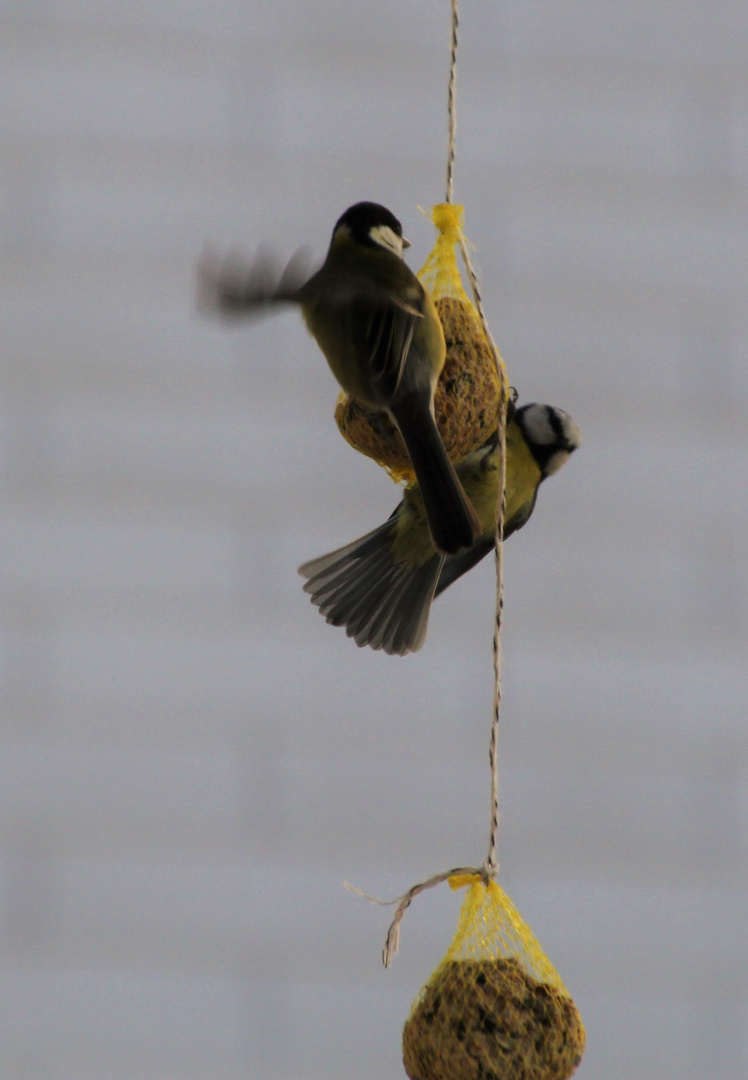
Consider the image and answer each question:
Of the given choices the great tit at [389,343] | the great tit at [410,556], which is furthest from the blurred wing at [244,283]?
the great tit at [410,556]

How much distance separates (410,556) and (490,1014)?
0.61 metres

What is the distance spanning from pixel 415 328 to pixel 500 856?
122 cm

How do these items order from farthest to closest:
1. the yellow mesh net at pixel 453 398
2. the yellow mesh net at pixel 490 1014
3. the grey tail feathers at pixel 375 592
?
the grey tail feathers at pixel 375 592 → the yellow mesh net at pixel 453 398 → the yellow mesh net at pixel 490 1014

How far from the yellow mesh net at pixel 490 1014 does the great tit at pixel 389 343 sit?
37 cm

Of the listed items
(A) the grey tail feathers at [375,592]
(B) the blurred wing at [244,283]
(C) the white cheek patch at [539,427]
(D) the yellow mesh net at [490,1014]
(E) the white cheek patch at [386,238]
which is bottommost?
(D) the yellow mesh net at [490,1014]

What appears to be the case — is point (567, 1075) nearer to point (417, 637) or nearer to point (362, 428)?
point (417, 637)

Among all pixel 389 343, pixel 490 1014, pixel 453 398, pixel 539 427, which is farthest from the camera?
pixel 539 427

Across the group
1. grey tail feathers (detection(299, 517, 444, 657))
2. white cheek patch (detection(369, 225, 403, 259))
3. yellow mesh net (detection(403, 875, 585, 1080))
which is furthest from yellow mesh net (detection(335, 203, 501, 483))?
yellow mesh net (detection(403, 875, 585, 1080))

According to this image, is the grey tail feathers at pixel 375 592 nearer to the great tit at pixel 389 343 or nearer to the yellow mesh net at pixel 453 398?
the yellow mesh net at pixel 453 398

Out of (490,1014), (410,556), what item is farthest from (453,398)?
(490,1014)

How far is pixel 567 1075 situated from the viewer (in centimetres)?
144

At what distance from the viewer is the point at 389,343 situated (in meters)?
1.51

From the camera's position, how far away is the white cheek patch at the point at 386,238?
5.57 feet

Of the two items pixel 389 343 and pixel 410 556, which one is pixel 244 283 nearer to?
pixel 389 343
